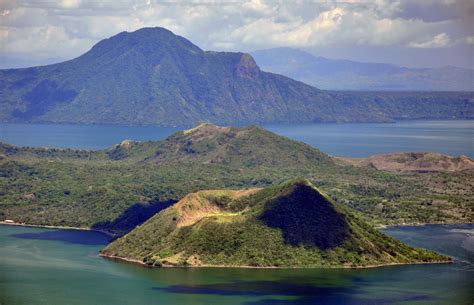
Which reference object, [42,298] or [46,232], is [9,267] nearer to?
[42,298]

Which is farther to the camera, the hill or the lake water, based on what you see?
the hill

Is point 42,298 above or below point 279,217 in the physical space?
below

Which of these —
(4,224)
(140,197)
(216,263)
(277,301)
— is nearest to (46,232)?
(4,224)

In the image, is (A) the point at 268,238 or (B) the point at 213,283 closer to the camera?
(B) the point at 213,283

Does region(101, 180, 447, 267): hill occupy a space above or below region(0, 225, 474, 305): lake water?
above

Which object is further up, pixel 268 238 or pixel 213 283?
pixel 268 238
